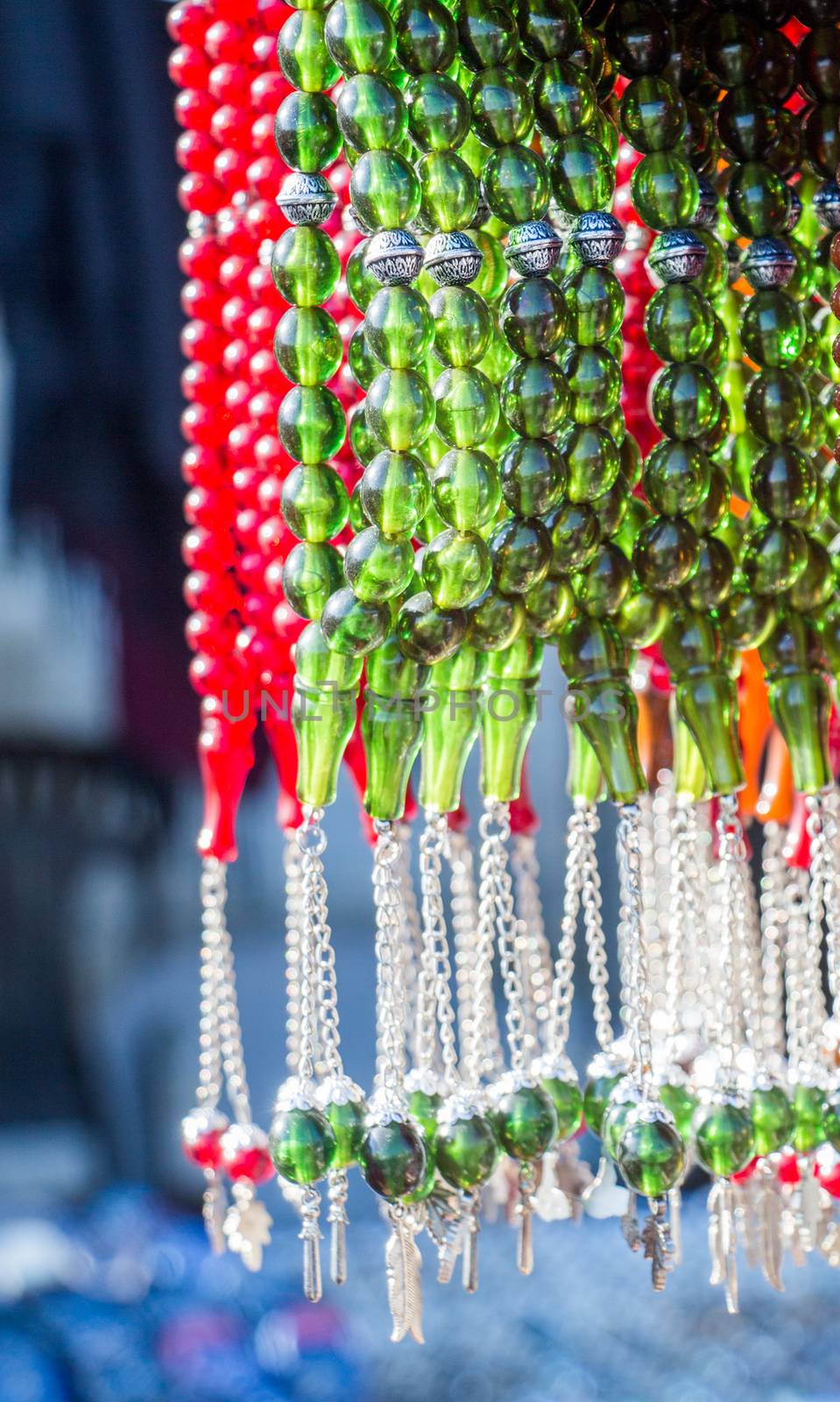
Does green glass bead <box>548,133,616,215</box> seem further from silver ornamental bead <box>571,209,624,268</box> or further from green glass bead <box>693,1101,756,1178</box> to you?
green glass bead <box>693,1101,756,1178</box>

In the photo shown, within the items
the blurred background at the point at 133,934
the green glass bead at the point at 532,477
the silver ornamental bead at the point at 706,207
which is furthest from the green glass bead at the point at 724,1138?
the blurred background at the point at 133,934

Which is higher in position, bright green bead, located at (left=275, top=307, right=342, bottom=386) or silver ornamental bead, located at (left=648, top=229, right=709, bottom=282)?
silver ornamental bead, located at (left=648, top=229, right=709, bottom=282)

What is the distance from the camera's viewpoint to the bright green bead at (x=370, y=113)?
0.49 m

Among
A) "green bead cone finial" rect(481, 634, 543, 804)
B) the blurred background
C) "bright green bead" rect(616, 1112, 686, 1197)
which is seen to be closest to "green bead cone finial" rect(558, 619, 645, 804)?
"green bead cone finial" rect(481, 634, 543, 804)

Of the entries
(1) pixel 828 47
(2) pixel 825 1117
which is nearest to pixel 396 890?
(2) pixel 825 1117

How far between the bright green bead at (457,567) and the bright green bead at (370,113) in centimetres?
13

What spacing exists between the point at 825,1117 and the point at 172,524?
786 millimetres

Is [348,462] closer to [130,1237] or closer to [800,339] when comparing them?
[800,339]

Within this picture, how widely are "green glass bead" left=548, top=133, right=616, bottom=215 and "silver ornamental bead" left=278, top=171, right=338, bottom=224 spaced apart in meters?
0.08

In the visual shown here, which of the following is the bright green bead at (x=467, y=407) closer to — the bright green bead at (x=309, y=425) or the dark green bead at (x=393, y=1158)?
the bright green bead at (x=309, y=425)

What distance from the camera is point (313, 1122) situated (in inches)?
21.2

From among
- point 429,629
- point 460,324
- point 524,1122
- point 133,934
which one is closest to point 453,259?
point 460,324

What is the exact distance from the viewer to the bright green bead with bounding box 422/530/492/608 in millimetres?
499

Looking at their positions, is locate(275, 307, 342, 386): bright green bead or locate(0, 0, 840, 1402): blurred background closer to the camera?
locate(275, 307, 342, 386): bright green bead
